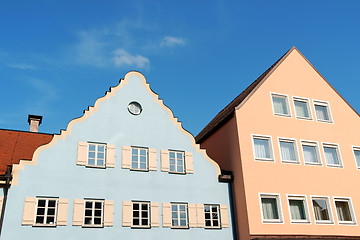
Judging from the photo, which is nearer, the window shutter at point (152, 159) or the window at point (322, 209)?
the window shutter at point (152, 159)

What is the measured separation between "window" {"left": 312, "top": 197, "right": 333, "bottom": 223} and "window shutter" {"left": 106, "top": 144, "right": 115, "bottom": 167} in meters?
11.4

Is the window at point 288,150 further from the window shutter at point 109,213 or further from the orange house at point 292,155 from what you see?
the window shutter at point 109,213

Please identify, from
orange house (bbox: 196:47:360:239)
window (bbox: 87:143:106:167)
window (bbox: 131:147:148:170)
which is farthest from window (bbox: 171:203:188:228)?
window (bbox: 87:143:106:167)

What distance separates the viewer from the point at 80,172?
19.8 metres

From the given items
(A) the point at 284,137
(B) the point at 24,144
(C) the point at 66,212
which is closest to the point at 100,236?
(C) the point at 66,212

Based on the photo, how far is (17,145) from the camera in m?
22.3

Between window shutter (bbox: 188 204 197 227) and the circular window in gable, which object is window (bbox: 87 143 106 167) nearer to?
the circular window in gable

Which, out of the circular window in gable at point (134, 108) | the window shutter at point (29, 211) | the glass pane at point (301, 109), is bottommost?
the window shutter at point (29, 211)

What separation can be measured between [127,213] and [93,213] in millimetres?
1634

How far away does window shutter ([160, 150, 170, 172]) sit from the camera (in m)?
21.6

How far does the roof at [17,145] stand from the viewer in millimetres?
20516

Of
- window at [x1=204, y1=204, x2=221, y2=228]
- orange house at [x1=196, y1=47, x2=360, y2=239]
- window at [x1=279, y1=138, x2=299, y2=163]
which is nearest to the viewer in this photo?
window at [x1=204, y1=204, x2=221, y2=228]

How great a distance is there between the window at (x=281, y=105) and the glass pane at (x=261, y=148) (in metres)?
2.26

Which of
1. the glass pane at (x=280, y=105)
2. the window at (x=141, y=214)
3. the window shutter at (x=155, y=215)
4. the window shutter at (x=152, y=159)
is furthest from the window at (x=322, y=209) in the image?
the window at (x=141, y=214)
